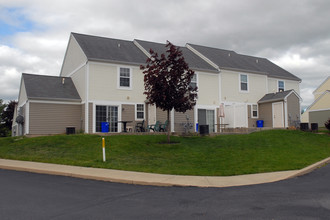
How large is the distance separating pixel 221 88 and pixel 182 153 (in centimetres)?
1365

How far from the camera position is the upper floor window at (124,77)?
23375 mm

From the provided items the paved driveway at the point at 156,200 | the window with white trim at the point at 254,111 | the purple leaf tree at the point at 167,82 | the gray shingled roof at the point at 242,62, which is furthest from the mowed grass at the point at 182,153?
the gray shingled roof at the point at 242,62

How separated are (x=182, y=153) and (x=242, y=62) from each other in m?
18.4

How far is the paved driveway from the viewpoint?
251 inches

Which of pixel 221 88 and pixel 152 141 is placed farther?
pixel 221 88

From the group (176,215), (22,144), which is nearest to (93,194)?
(176,215)

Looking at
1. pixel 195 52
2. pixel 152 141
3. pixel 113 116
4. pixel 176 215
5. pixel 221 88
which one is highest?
pixel 195 52

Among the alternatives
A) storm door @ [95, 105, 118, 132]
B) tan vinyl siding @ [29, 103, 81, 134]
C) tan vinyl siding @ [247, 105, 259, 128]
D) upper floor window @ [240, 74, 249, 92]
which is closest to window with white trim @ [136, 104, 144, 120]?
storm door @ [95, 105, 118, 132]

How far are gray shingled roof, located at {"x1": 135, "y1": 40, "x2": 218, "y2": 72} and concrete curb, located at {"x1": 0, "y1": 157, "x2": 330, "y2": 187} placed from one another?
603 inches

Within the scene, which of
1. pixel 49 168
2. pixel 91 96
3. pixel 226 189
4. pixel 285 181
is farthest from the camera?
pixel 91 96

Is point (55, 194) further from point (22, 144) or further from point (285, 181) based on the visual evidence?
point (22, 144)

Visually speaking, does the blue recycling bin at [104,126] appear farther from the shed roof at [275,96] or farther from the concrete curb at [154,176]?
the shed roof at [275,96]

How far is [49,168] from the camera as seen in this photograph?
38.4 feet

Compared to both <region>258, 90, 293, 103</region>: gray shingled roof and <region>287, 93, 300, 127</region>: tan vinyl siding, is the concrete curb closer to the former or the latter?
<region>287, 93, 300, 127</region>: tan vinyl siding
